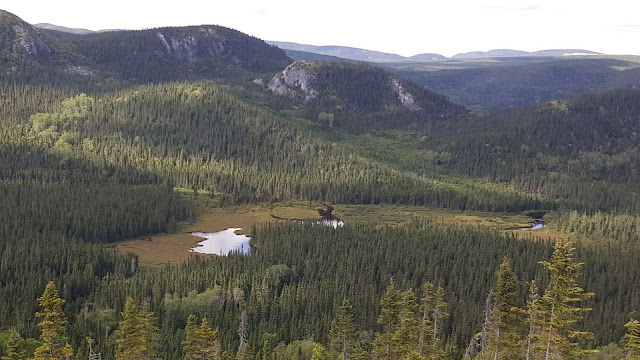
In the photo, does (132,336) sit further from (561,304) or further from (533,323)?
(561,304)

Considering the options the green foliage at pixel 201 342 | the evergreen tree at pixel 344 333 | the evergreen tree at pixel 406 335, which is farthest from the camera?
the evergreen tree at pixel 344 333

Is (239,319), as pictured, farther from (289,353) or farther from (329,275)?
→ (329,275)

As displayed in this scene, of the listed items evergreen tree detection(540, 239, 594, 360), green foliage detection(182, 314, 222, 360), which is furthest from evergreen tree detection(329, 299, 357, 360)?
evergreen tree detection(540, 239, 594, 360)

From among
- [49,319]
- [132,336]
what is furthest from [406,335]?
[49,319]

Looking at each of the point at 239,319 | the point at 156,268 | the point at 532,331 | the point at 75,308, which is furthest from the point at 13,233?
the point at 532,331

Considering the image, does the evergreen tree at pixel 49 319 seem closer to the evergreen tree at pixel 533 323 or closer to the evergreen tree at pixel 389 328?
the evergreen tree at pixel 389 328

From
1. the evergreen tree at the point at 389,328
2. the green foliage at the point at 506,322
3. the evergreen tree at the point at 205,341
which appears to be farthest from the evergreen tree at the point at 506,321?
the evergreen tree at the point at 205,341
